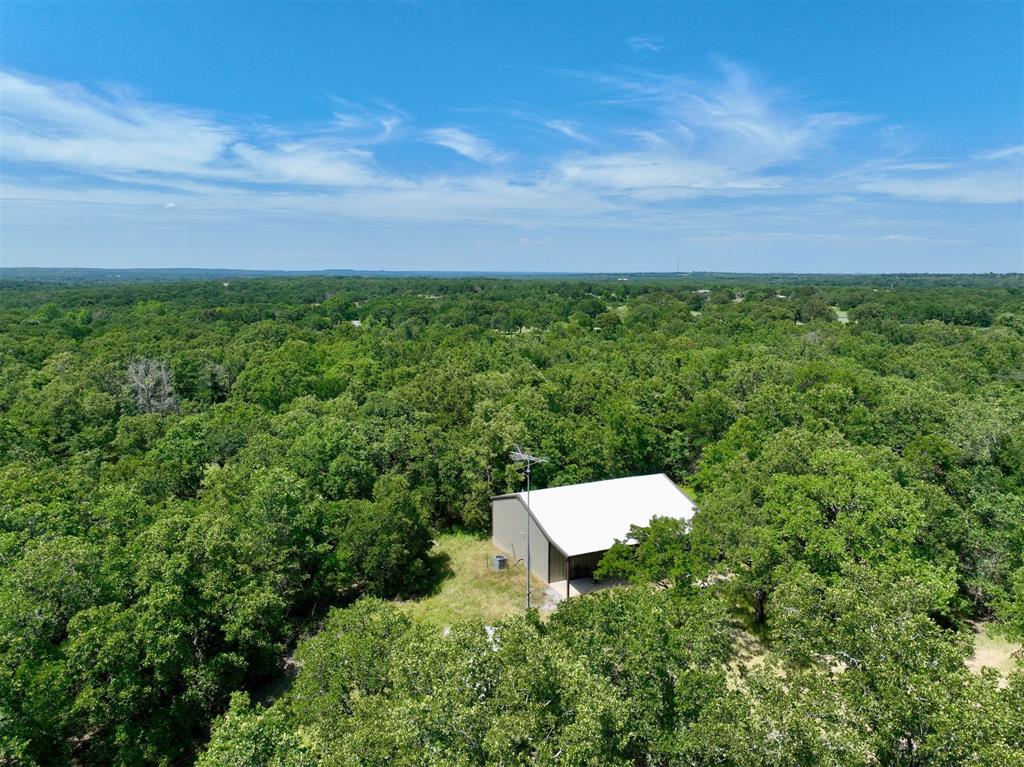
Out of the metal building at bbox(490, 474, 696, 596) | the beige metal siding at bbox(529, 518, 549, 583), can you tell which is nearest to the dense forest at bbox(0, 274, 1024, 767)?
the metal building at bbox(490, 474, 696, 596)

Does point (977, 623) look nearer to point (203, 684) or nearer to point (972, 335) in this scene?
point (203, 684)

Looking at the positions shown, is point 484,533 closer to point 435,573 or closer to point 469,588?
point 435,573

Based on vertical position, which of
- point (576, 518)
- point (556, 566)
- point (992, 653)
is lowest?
point (992, 653)

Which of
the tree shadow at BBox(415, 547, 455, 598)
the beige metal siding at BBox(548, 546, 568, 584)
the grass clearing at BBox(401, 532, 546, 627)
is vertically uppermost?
the beige metal siding at BBox(548, 546, 568, 584)

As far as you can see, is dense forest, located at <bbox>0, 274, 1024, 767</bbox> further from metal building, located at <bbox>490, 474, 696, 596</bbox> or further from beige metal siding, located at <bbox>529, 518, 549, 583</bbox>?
beige metal siding, located at <bbox>529, 518, 549, 583</bbox>

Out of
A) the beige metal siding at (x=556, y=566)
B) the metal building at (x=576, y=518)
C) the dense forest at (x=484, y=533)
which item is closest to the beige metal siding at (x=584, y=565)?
the metal building at (x=576, y=518)

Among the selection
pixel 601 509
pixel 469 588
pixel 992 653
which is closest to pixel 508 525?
pixel 469 588
